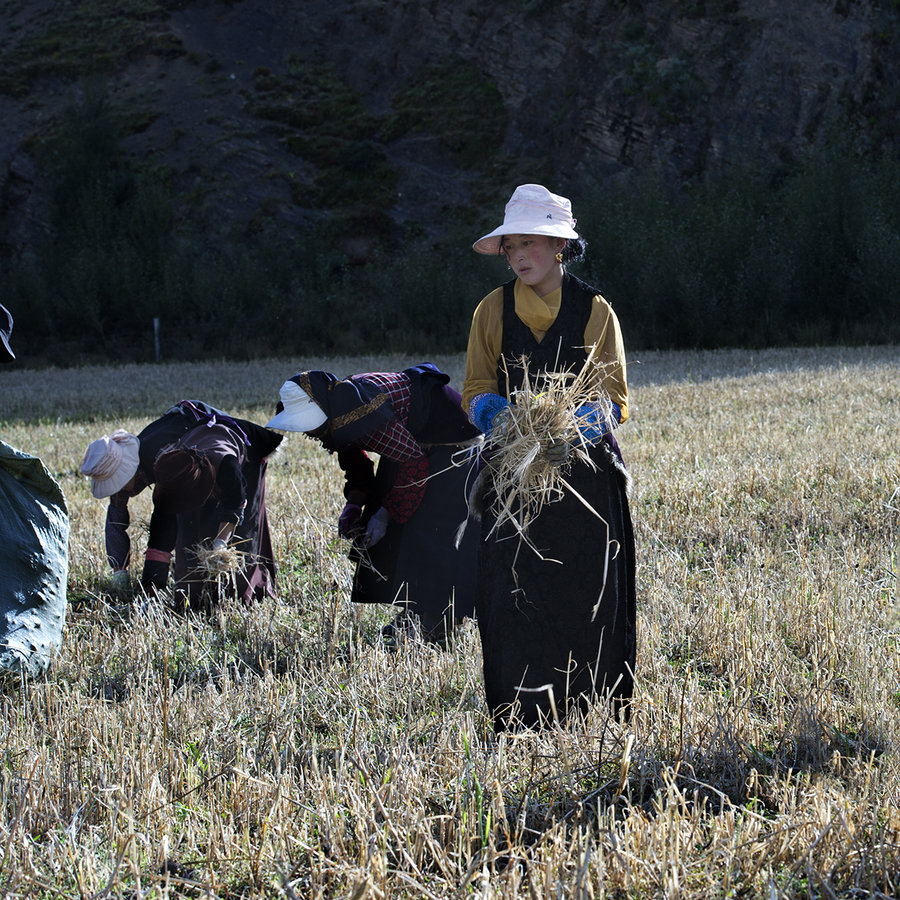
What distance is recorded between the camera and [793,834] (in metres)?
2.32

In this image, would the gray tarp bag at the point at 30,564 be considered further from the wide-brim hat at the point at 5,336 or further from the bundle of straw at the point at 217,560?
the bundle of straw at the point at 217,560

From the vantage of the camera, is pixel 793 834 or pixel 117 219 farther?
pixel 117 219

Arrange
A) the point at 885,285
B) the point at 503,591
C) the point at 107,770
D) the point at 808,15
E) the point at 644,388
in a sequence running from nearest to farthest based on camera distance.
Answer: the point at 107,770 < the point at 503,591 < the point at 644,388 < the point at 885,285 < the point at 808,15

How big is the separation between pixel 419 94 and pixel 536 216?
1499 inches

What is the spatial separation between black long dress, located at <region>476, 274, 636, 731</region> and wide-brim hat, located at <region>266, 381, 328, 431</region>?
991 millimetres

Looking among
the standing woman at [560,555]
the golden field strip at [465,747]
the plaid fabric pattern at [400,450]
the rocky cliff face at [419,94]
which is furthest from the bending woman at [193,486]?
the rocky cliff face at [419,94]

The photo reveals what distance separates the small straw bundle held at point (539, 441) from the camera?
2982 mm

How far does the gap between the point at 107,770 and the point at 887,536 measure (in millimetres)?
4084

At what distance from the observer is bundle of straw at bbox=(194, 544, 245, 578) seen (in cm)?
449

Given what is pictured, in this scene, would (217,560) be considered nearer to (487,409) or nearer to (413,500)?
(413,500)

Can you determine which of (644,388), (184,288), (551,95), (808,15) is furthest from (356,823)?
(551,95)

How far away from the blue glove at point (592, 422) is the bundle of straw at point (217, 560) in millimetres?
2080

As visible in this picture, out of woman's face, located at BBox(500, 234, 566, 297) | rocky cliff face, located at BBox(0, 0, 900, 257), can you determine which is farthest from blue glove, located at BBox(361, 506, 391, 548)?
rocky cliff face, located at BBox(0, 0, 900, 257)

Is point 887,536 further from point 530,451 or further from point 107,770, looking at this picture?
point 107,770
